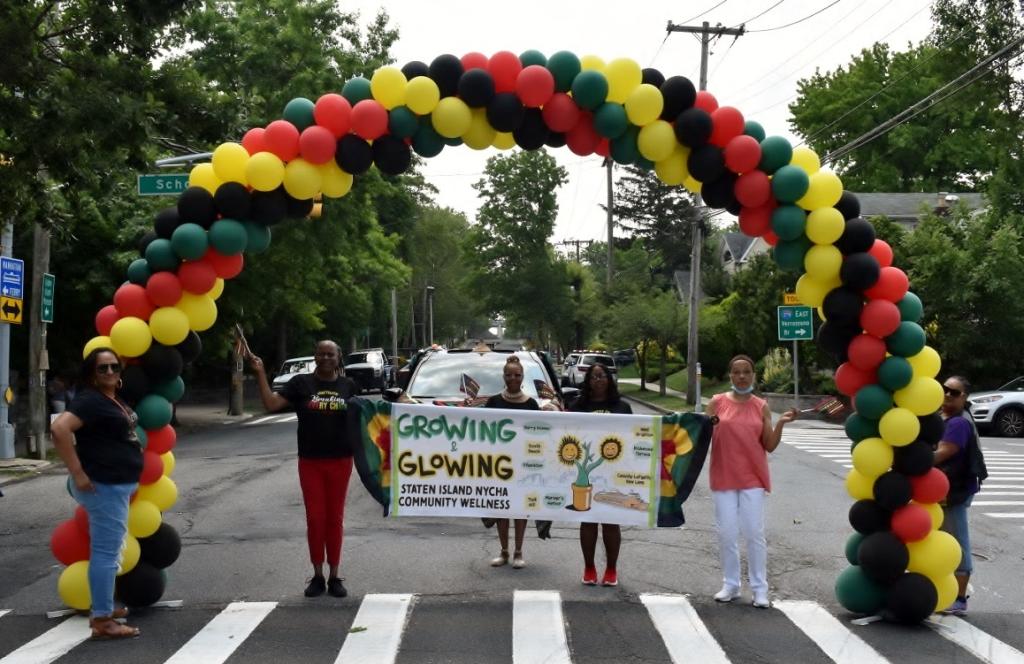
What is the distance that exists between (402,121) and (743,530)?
12.7 ft

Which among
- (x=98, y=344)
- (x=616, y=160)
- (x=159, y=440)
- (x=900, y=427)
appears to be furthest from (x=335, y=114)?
(x=900, y=427)

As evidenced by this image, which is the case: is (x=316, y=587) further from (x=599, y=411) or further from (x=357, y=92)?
(x=357, y=92)

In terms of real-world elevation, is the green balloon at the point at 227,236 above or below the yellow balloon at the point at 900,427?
above

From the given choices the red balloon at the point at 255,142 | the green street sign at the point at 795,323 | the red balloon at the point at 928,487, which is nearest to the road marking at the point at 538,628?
the red balloon at the point at 928,487

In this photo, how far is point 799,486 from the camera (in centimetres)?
1479

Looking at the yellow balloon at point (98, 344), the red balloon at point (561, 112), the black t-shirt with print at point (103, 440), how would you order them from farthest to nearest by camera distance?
the red balloon at point (561, 112) < the yellow balloon at point (98, 344) < the black t-shirt with print at point (103, 440)

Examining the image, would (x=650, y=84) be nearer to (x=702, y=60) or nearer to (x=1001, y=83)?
(x=702, y=60)

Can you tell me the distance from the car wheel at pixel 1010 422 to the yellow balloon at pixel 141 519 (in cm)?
2237

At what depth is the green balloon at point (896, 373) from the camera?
7.36 m

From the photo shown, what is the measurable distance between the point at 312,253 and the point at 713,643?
21.3m

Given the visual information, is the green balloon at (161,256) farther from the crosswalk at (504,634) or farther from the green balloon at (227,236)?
the crosswalk at (504,634)

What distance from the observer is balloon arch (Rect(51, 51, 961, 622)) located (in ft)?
24.2

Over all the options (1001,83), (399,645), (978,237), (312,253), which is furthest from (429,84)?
(1001,83)

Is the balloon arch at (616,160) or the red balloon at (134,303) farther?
the red balloon at (134,303)
